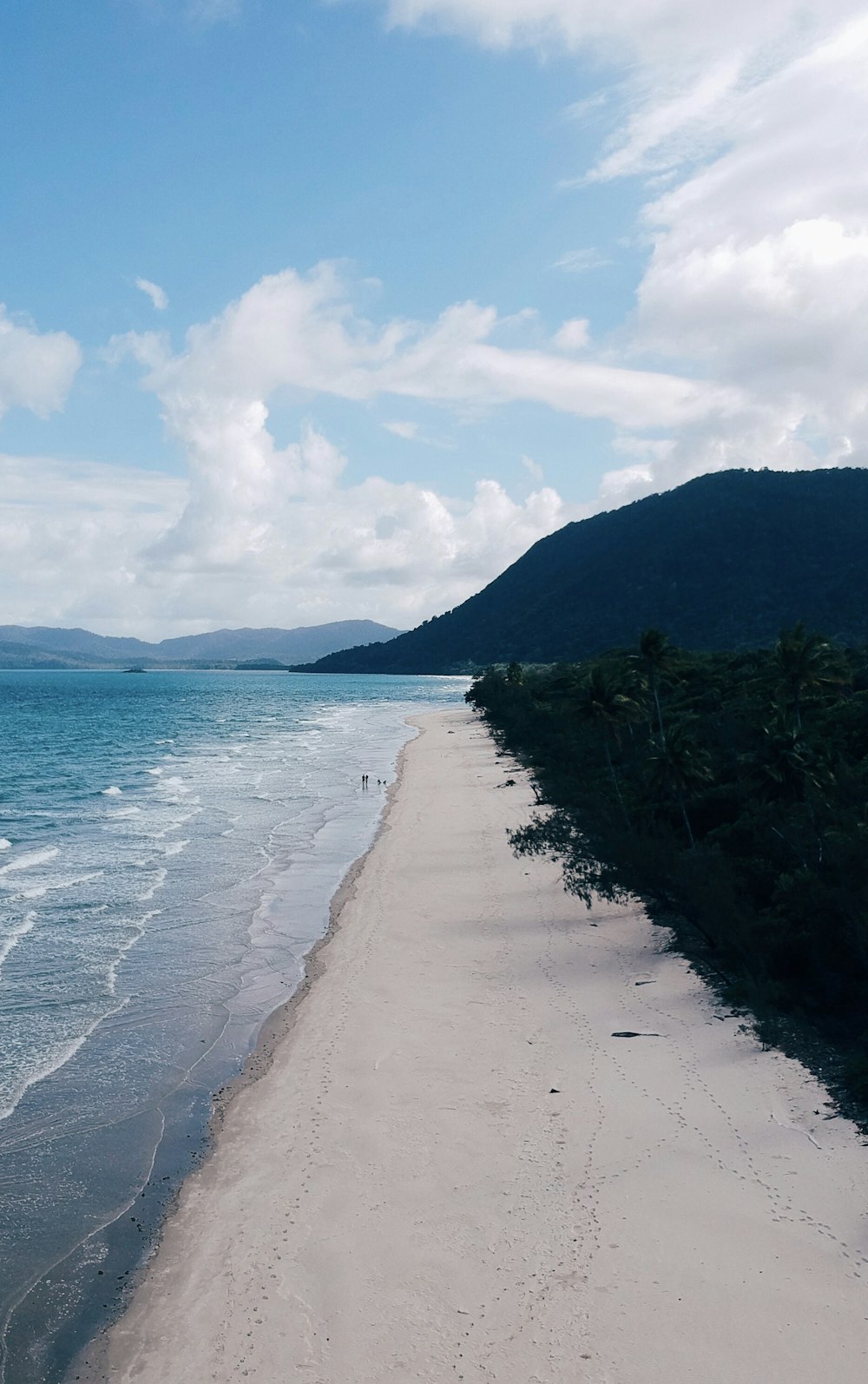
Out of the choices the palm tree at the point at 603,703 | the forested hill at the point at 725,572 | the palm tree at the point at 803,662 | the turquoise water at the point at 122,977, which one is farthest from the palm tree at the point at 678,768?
the forested hill at the point at 725,572

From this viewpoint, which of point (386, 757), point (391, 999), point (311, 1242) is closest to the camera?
point (311, 1242)

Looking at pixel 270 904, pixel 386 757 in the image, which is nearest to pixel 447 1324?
pixel 270 904

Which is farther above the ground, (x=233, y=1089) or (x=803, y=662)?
(x=803, y=662)

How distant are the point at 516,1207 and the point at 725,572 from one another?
152339 millimetres

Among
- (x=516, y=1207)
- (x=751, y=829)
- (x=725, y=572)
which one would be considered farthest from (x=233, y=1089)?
(x=725, y=572)

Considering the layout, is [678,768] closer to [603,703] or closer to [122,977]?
[603,703]

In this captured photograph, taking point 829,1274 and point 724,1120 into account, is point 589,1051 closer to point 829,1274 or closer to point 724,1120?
point 724,1120

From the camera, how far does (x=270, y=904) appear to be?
25.5m

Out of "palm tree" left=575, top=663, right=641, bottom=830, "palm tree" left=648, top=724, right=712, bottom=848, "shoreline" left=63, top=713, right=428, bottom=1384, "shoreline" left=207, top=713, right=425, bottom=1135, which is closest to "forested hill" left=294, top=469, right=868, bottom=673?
"palm tree" left=575, top=663, right=641, bottom=830

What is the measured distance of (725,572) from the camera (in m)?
151

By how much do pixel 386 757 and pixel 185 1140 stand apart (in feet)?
164

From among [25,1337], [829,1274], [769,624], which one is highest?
[769,624]

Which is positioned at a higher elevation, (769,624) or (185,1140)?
(769,624)

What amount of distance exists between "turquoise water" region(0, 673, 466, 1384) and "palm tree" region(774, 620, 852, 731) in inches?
692
